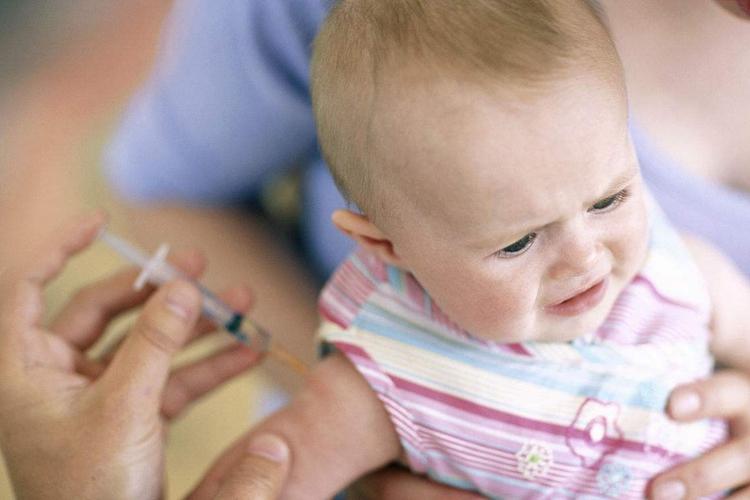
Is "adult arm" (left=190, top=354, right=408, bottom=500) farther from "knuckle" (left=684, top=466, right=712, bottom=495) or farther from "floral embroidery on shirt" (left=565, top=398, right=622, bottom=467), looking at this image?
"knuckle" (left=684, top=466, right=712, bottom=495)

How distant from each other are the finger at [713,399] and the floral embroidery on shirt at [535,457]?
0.14 m

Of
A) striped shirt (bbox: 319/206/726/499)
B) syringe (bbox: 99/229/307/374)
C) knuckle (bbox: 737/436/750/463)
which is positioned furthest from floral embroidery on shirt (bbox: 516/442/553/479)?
syringe (bbox: 99/229/307/374)

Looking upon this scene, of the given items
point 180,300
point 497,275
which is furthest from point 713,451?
point 180,300

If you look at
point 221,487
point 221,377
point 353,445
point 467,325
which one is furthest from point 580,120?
point 221,377

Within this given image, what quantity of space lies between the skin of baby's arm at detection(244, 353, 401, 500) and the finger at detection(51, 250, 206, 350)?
0.33 metres

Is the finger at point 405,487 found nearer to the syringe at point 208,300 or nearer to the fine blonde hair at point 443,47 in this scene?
the syringe at point 208,300

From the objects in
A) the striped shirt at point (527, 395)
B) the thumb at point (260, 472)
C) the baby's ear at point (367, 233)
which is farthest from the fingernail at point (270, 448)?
the baby's ear at point (367, 233)

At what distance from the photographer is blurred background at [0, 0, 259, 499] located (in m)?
1.40

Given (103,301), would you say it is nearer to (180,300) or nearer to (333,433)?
(180,300)

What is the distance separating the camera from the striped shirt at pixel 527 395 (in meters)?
0.84

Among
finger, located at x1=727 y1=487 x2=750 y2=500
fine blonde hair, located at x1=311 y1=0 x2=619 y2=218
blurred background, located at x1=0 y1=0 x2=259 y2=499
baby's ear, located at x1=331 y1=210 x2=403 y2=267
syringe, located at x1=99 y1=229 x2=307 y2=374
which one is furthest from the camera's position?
blurred background, located at x1=0 y1=0 x2=259 y2=499

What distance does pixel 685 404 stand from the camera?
85 centimetres

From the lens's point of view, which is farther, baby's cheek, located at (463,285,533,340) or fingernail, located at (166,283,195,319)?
fingernail, located at (166,283,195,319)

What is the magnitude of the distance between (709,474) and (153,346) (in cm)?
61
